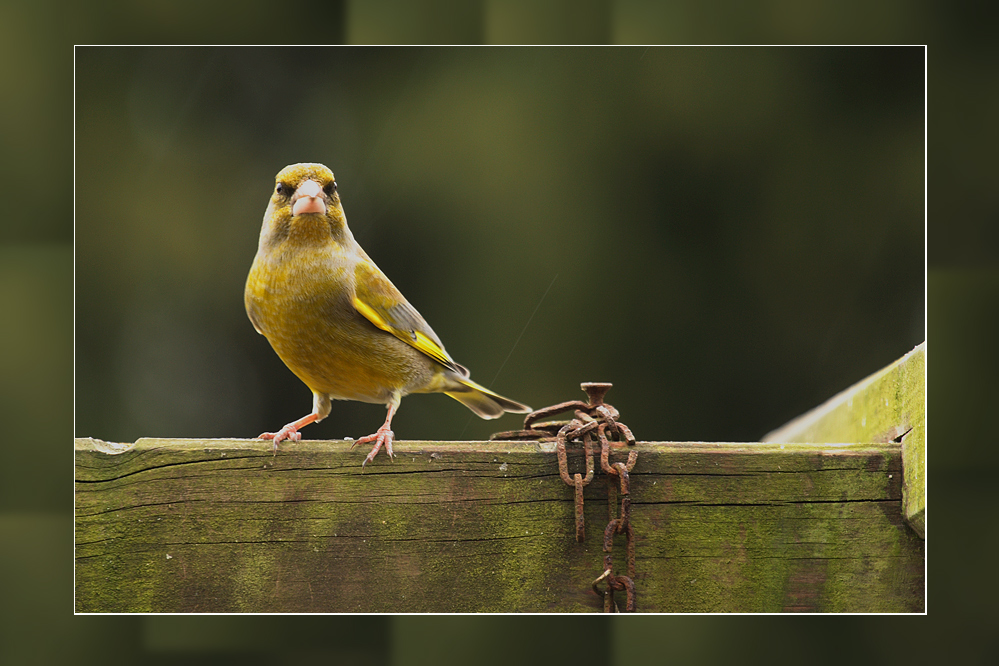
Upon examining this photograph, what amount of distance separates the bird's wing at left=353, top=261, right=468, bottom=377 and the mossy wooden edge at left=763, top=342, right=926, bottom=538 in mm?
1266

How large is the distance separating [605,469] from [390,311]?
1056mm

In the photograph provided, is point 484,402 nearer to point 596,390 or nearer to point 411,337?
point 411,337

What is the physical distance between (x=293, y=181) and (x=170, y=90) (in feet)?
1.57

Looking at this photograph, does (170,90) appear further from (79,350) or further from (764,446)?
(764,446)

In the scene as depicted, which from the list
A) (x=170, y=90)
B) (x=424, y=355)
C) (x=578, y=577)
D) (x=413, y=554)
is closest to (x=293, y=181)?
(x=170, y=90)

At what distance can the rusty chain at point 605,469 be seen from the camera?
6.06 ft

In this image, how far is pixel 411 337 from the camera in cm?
263

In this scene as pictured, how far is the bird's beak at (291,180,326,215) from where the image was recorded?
2.32 metres

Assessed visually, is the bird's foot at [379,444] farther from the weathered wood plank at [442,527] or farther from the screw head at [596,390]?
the screw head at [596,390]

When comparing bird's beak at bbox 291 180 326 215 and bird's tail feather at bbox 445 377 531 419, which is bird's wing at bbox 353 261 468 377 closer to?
bird's tail feather at bbox 445 377 531 419

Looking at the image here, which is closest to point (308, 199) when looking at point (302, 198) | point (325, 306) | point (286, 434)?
point (302, 198)

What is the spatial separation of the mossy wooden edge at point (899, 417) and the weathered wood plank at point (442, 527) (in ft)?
0.17

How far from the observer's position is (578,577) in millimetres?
1925

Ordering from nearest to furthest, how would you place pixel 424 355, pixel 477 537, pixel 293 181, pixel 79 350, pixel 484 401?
pixel 477 537 < pixel 79 350 < pixel 293 181 < pixel 424 355 < pixel 484 401
